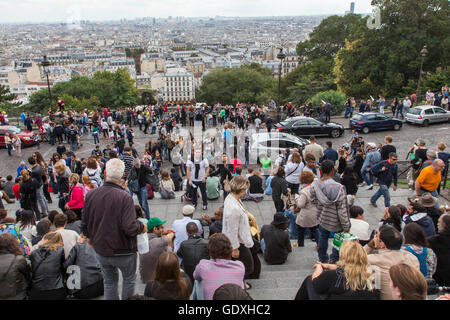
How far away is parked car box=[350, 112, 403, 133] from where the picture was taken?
74.0ft

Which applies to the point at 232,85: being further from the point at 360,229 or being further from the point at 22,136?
the point at 360,229

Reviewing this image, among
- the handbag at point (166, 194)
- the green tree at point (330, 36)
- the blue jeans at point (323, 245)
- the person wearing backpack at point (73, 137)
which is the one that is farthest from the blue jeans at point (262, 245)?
the green tree at point (330, 36)

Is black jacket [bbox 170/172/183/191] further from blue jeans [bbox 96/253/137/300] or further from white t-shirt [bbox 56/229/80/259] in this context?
blue jeans [bbox 96/253/137/300]

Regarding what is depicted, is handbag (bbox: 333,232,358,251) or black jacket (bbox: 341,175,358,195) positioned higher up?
handbag (bbox: 333,232,358,251)

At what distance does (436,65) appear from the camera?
117 feet

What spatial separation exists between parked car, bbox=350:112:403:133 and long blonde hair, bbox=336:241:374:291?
19.4m

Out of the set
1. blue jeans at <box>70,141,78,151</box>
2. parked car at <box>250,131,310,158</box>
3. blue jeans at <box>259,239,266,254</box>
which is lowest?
blue jeans at <box>70,141,78,151</box>

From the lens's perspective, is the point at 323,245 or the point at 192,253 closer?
the point at 192,253

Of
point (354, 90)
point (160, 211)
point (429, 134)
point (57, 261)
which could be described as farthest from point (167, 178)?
point (354, 90)

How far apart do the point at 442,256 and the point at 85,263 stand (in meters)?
5.17

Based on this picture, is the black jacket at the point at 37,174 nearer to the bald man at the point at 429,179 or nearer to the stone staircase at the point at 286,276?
the stone staircase at the point at 286,276

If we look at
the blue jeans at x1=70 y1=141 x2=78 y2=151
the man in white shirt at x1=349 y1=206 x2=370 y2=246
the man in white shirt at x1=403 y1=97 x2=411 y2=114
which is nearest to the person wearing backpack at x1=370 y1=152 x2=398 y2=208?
the man in white shirt at x1=349 y1=206 x2=370 y2=246

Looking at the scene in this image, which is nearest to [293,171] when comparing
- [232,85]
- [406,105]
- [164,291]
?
[164,291]

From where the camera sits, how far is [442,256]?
220 inches
